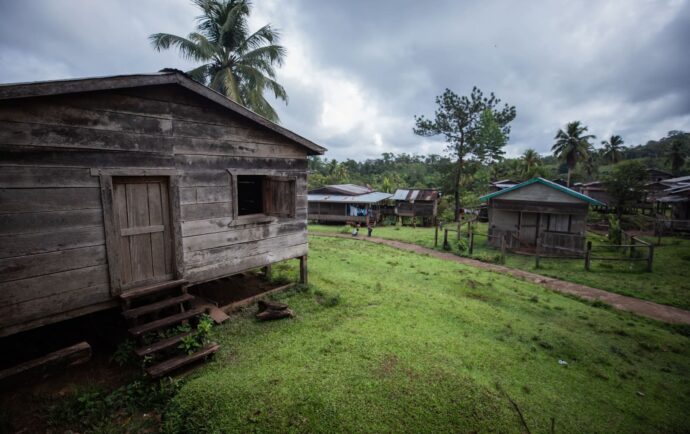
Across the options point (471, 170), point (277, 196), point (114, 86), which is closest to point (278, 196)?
point (277, 196)

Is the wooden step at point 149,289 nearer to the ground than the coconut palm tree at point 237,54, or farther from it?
nearer to the ground

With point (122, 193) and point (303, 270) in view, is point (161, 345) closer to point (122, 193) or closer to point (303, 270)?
point (122, 193)

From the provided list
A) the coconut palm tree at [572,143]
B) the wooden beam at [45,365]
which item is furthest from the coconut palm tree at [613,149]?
the wooden beam at [45,365]

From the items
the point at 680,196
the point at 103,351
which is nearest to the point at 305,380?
the point at 103,351

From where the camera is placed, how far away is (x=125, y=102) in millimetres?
4934

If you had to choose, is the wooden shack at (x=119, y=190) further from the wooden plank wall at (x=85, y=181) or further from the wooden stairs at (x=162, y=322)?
the wooden stairs at (x=162, y=322)

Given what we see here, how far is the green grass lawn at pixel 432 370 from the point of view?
398cm

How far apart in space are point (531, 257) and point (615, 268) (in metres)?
3.36

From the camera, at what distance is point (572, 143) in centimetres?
4347

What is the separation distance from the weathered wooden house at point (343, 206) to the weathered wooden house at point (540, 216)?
11.3 m

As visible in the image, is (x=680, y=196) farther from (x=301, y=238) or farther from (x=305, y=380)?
(x=305, y=380)

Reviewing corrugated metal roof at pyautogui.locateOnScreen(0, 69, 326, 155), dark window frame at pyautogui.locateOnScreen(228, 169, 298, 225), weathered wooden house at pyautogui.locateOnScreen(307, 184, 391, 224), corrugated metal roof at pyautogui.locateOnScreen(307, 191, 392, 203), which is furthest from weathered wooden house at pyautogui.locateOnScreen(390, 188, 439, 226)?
corrugated metal roof at pyautogui.locateOnScreen(0, 69, 326, 155)

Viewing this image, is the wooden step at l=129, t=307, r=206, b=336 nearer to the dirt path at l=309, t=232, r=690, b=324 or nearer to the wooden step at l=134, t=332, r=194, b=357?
the wooden step at l=134, t=332, r=194, b=357

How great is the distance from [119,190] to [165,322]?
237cm
